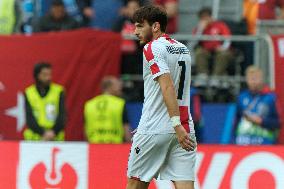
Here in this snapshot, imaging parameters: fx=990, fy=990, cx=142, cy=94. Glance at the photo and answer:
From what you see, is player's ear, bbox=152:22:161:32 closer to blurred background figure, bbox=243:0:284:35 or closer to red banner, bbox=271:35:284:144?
red banner, bbox=271:35:284:144

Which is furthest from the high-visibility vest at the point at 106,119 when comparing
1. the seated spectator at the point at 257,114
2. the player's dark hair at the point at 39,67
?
the seated spectator at the point at 257,114

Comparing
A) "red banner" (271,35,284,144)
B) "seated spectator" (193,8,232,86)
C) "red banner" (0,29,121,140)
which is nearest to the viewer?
"red banner" (271,35,284,144)

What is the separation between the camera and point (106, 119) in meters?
12.5

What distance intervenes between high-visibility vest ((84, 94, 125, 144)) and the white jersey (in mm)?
4811

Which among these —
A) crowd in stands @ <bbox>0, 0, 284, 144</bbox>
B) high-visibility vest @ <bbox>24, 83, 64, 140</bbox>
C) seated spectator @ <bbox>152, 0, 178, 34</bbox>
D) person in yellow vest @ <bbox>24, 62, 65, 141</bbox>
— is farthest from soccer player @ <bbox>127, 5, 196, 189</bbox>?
seated spectator @ <bbox>152, 0, 178, 34</bbox>

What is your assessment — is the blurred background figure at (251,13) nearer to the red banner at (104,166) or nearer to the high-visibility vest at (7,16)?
the high-visibility vest at (7,16)

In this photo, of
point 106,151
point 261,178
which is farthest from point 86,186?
point 261,178

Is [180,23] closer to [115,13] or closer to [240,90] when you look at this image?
[115,13]

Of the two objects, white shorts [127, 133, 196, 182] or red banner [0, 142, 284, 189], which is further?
red banner [0, 142, 284, 189]

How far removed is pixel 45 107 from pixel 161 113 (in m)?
5.17

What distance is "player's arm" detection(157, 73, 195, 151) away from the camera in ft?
23.9

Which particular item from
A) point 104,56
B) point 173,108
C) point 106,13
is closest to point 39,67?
point 104,56

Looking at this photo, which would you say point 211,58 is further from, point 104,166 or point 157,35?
point 157,35

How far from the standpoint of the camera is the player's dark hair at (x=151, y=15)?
24.6ft
